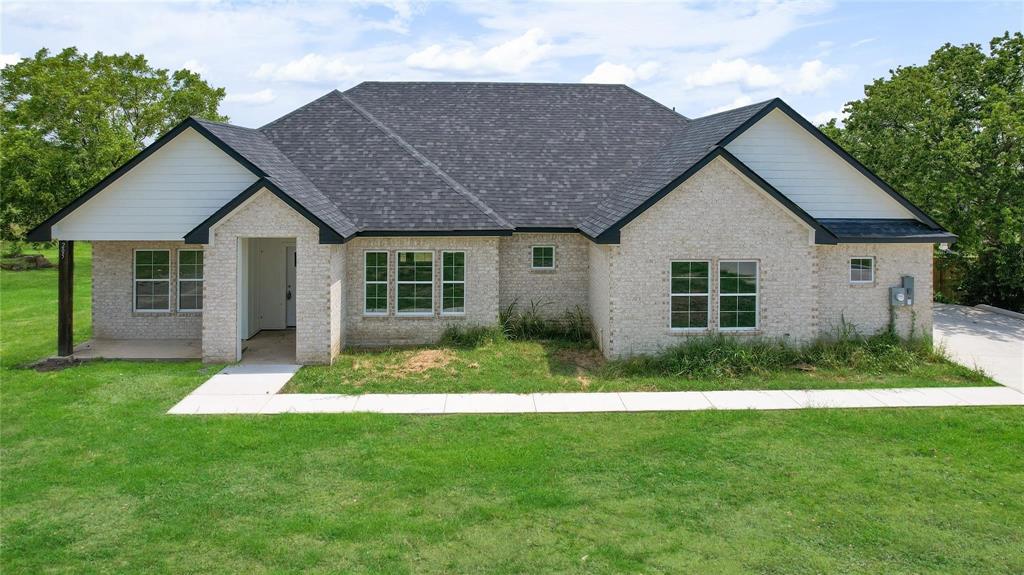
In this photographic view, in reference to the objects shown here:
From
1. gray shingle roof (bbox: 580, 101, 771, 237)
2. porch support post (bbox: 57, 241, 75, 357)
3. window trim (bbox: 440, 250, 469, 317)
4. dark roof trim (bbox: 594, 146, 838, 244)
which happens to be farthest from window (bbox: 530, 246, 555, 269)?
porch support post (bbox: 57, 241, 75, 357)

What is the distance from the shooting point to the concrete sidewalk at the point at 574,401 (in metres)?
13.3

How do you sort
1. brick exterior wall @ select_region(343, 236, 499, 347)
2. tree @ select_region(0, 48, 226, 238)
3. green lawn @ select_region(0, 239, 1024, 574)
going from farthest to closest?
tree @ select_region(0, 48, 226, 238) → brick exterior wall @ select_region(343, 236, 499, 347) → green lawn @ select_region(0, 239, 1024, 574)

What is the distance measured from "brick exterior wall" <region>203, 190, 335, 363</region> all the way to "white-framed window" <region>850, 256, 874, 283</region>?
41.0ft

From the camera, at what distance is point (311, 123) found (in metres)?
21.6

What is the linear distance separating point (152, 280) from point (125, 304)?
924mm

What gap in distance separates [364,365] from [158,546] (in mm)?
8484

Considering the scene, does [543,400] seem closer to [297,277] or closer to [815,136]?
[297,277]

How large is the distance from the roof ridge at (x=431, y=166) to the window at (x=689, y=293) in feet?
14.3

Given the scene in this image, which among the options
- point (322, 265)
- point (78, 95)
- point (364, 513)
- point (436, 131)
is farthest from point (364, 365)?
point (78, 95)

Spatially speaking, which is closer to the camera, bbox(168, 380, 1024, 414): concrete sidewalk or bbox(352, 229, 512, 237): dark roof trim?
bbox(168, 380, 1024, 414): concrete sidewalk

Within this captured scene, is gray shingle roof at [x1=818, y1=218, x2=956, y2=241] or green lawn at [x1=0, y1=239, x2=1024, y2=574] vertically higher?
gray shingle roof at [x1=818, y1=218, x2=956, y2=241]

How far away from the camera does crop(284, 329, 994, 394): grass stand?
48.9 feet

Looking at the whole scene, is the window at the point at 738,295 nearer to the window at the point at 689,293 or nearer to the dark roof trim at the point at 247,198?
the window at the point at 689,293

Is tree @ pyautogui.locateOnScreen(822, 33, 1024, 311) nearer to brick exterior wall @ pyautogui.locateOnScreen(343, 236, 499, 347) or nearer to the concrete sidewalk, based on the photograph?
the concrete sidewalk
